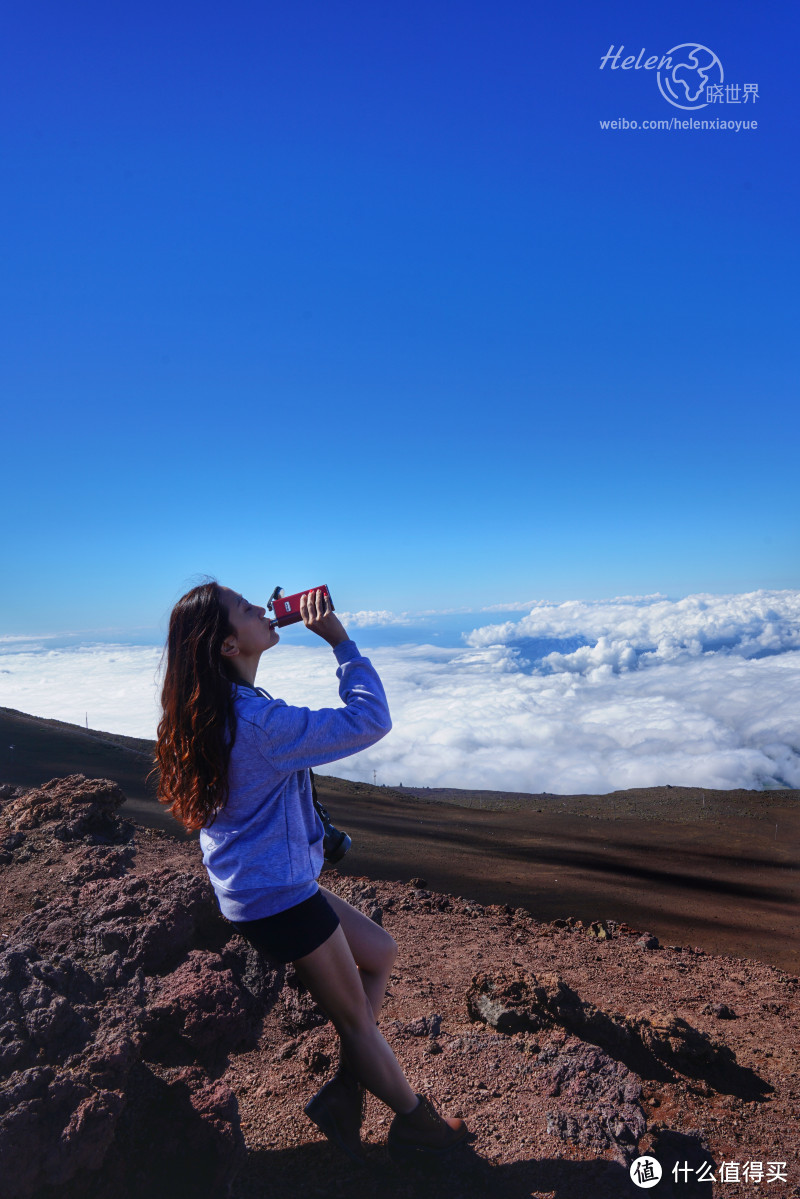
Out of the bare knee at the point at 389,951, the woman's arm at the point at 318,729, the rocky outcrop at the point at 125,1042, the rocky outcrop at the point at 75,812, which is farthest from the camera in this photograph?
the rocky outcrop at the point at 75,812

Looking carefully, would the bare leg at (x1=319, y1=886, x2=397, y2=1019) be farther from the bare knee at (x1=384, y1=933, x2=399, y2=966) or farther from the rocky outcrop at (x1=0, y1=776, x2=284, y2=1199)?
the rocky outcrop at (x1=0, y1=776, x2=284, y2=1199)

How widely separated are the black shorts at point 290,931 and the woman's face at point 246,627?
68cm

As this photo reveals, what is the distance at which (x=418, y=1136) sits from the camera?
1910 millimetres

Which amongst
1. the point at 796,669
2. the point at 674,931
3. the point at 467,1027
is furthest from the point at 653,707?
the point at 467,1027

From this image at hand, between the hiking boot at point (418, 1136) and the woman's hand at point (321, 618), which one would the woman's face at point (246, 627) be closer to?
the woman's hand at point (321, 618)

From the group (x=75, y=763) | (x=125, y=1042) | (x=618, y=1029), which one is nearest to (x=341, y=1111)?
(x=125, y=1042)

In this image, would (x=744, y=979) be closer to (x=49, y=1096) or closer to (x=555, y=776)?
(x=49, y=1096)

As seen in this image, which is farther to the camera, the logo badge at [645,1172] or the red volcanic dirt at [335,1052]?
the logo badge at [645,1172]

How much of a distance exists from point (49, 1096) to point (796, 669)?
140 meters

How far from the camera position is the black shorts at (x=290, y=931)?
5.41 ft

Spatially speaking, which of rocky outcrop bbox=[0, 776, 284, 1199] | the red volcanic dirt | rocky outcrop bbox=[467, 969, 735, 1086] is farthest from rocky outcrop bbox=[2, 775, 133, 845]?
rocky outcrop bbox=[467, 969, 735, 1086]

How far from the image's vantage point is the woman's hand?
184 cm

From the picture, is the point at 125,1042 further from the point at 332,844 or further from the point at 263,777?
the point at 263,777

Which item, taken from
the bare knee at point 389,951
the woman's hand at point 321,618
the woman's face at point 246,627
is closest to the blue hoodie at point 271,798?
the woman's face at point 246,627
